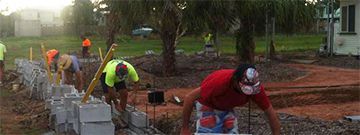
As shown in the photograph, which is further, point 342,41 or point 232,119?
point 342,41

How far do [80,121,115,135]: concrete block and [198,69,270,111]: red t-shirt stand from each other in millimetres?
2570

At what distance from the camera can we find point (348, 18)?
24391 millimetres

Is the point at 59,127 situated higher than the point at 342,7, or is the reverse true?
the point at 342,7

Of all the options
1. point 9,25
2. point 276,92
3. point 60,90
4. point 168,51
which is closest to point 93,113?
point 60,90

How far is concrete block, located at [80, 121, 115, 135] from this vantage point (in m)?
7.50

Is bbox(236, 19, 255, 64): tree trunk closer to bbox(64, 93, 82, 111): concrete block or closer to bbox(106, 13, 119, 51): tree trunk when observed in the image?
bbox(106, 13, 119, 51): tree trunk

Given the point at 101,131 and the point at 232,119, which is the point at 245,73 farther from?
the point at 101,131

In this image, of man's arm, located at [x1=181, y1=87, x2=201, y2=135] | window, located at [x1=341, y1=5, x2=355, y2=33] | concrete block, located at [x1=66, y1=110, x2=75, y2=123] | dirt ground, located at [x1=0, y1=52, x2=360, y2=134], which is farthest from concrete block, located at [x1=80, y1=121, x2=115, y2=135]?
window, located at [x1=341, y1=5, x2=355, y2=33]

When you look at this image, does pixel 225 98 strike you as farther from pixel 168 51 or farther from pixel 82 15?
pixel 82 15

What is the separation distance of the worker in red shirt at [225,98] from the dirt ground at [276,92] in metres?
2.75

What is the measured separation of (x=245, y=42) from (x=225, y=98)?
57.5 ft

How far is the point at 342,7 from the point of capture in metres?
24.7

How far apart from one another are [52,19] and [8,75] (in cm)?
4466

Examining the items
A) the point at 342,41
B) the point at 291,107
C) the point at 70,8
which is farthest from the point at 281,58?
the point at 70,8
